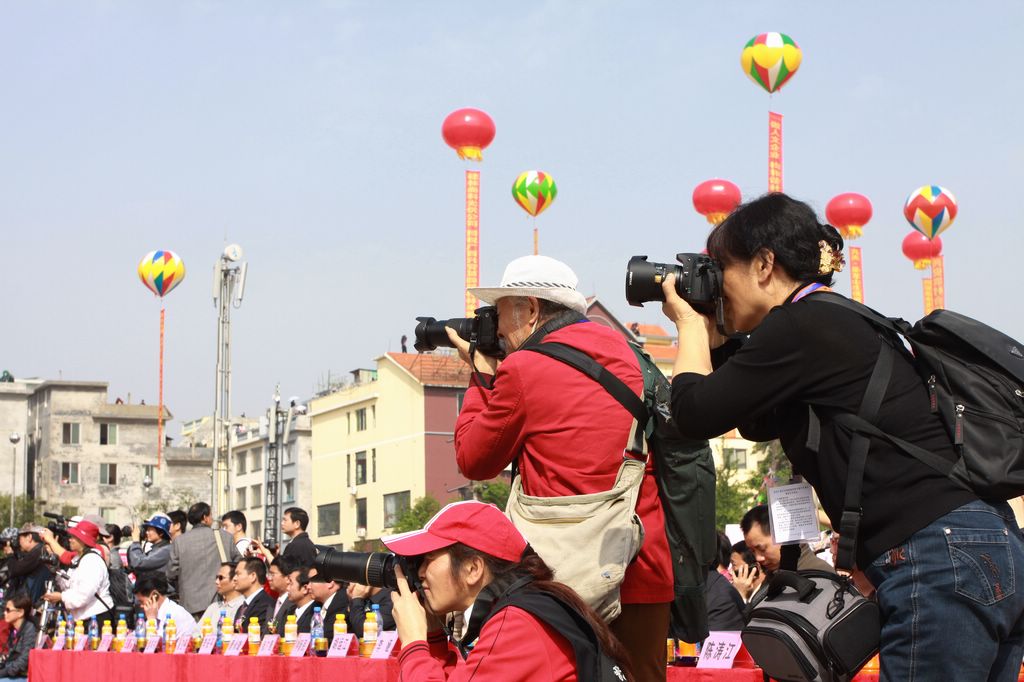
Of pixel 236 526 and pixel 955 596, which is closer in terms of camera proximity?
pixel 955 596

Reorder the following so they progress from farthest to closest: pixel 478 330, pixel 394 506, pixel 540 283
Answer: pixel 394 506 → pixel 478 330 → pixel 540 283

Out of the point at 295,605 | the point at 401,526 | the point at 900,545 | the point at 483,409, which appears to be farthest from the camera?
the point at 401,526

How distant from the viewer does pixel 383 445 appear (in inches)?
2464

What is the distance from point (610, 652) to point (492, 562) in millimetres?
366

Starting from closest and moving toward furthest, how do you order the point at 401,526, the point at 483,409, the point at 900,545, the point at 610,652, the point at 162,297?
the point at 900,545 → the point at 610,652 → the point at 483,409 → the point at 162,297 → the point at 401,526

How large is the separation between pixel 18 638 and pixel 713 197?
67.1 feet

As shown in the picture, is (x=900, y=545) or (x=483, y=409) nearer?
(x=900, y=545)

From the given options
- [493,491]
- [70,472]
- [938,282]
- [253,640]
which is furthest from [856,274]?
[70,472]

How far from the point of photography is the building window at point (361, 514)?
6262cm

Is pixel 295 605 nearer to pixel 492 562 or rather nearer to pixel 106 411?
pixel 492 562

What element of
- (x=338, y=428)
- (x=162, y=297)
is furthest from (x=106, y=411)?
(x=162, y=297)

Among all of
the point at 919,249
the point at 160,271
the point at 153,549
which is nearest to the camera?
the point at 153,549

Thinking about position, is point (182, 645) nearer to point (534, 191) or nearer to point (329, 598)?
point (329, 598)

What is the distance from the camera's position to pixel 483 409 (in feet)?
12.2
